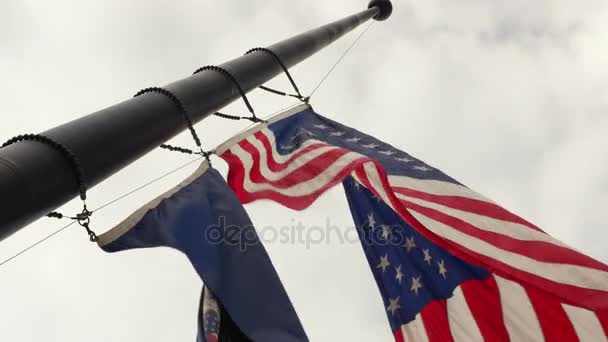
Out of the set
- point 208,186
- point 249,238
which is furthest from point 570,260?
point 208,186

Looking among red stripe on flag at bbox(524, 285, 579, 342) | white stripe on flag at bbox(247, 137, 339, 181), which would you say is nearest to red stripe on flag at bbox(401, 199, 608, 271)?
red stripe on flag at bbox(524, 285, 579, 342)

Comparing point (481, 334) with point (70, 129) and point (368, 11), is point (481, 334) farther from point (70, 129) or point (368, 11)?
point (368, 11)

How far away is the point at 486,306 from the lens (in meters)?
5.88

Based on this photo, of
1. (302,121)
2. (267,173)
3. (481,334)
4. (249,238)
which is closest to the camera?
(249,238)

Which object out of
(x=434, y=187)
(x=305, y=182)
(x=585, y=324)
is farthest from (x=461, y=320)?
(x=305, y=182)

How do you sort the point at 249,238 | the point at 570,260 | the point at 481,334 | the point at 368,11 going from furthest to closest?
the point at 368,11 → the point at 481,334 → the point at 570,260 → the point at 249,238

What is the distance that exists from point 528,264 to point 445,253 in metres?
1.15

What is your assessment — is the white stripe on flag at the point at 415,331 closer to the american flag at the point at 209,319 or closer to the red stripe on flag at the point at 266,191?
the red stripe on flag at the point at 266,191

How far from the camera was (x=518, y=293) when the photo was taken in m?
5.83

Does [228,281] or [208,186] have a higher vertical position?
[208,186]

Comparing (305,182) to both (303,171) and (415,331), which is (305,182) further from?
(415,331)

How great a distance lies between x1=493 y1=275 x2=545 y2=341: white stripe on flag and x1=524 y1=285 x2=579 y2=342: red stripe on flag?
5 cm

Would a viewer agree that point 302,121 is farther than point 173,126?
Yes

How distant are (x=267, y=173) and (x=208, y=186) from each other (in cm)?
123
